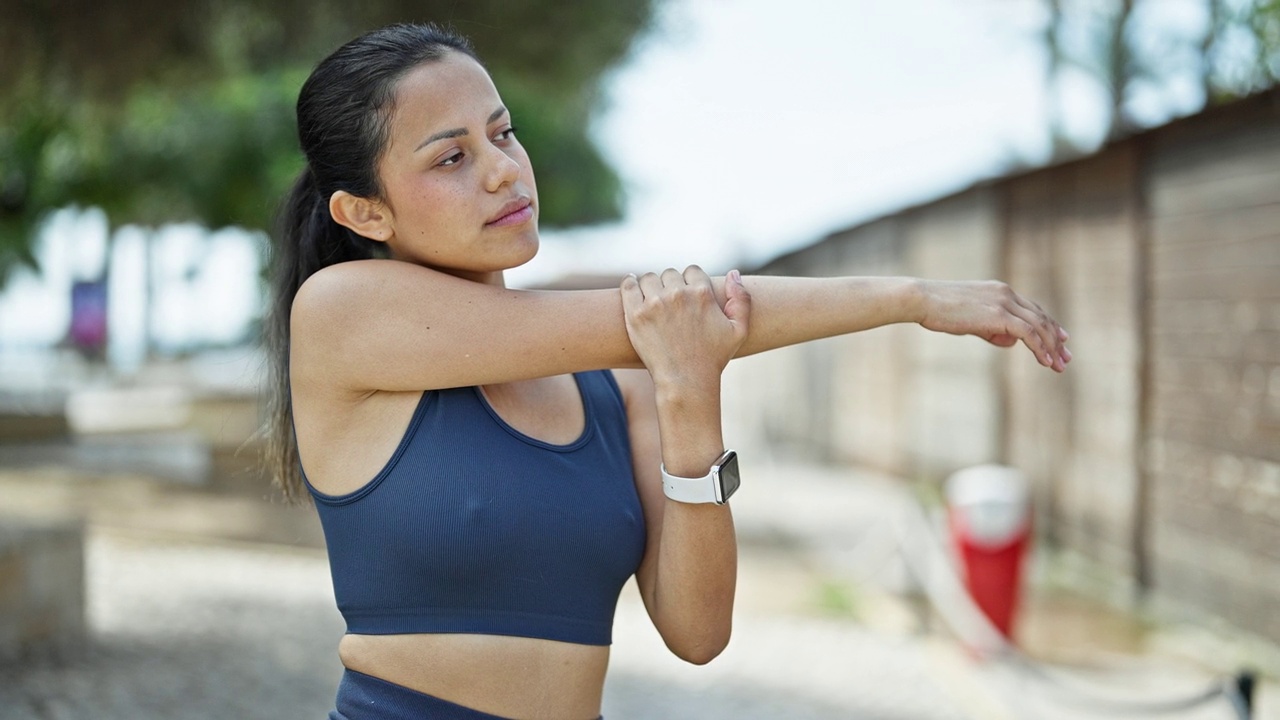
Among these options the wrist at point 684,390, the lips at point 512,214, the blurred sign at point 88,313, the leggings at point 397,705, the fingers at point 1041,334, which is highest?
the blurred sign at point 88,313

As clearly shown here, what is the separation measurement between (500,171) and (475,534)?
50cm

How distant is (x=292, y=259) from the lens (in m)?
1.97

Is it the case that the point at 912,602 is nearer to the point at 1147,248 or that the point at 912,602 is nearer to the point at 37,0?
the point at 1147,248

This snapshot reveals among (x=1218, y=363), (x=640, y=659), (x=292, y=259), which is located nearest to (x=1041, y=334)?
(x=292, y=259)

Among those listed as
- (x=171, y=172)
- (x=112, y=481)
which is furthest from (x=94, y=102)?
(x=171, y=172)

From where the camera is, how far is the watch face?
A: 1.65 m

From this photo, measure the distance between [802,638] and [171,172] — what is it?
46.6 feet

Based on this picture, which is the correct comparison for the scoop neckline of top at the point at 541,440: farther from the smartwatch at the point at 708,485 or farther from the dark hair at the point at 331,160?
the dark hair at the point at 331,160

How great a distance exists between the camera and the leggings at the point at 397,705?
1632 millimetres

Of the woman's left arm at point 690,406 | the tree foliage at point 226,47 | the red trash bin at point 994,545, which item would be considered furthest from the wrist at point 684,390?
the red trash bin at point 994,545

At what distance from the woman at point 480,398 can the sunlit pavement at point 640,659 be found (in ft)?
12.0

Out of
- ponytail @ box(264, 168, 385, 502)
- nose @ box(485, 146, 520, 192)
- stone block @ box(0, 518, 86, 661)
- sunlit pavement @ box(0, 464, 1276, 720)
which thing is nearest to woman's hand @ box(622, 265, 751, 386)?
nose @ box(485, 146, 520, 192)

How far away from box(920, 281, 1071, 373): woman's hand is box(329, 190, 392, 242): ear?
0.77 metres

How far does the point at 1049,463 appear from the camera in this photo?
29.0 ft
